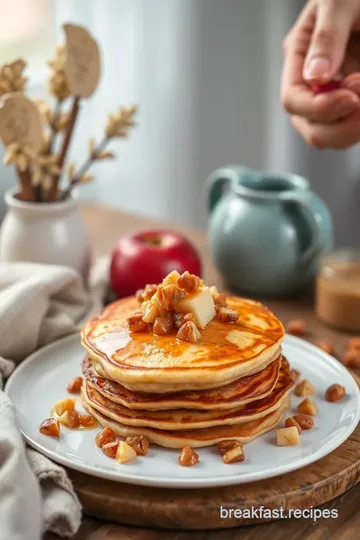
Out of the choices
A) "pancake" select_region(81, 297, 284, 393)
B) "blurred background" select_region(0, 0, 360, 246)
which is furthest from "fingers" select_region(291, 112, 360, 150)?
"blurred background" select_region(0, 0, 360, 246)

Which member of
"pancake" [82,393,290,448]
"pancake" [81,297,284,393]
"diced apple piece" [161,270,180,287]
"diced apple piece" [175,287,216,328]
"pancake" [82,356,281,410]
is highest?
"diced apple piece" [161,270,180,287]

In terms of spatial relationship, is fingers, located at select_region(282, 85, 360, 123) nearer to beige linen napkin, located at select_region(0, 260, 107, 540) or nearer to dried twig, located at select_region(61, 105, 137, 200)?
dried twig, located at select_region(61, 105, 137, 200)

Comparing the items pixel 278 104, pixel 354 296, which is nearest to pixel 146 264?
pixel 354 296

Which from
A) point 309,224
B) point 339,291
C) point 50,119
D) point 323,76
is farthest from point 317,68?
point 50,119

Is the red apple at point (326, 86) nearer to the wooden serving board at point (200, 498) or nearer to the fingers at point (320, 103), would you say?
the fingers at point (320, 103)

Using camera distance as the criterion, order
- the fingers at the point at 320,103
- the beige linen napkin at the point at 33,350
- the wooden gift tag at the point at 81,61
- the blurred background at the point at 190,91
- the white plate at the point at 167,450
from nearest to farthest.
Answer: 1. the beige linen napkin at the point at 33,350
2. the white plate at the point at 167,450
3. the fingers at the point at 320,103
4. the wooden gift tag at the point at 81,61
5. the blurred background at the point at 190,91

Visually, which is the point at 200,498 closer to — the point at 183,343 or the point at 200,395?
the point at 200,395

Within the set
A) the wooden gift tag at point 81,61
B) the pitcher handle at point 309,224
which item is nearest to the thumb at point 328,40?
the pitcher handle at point 309,224
